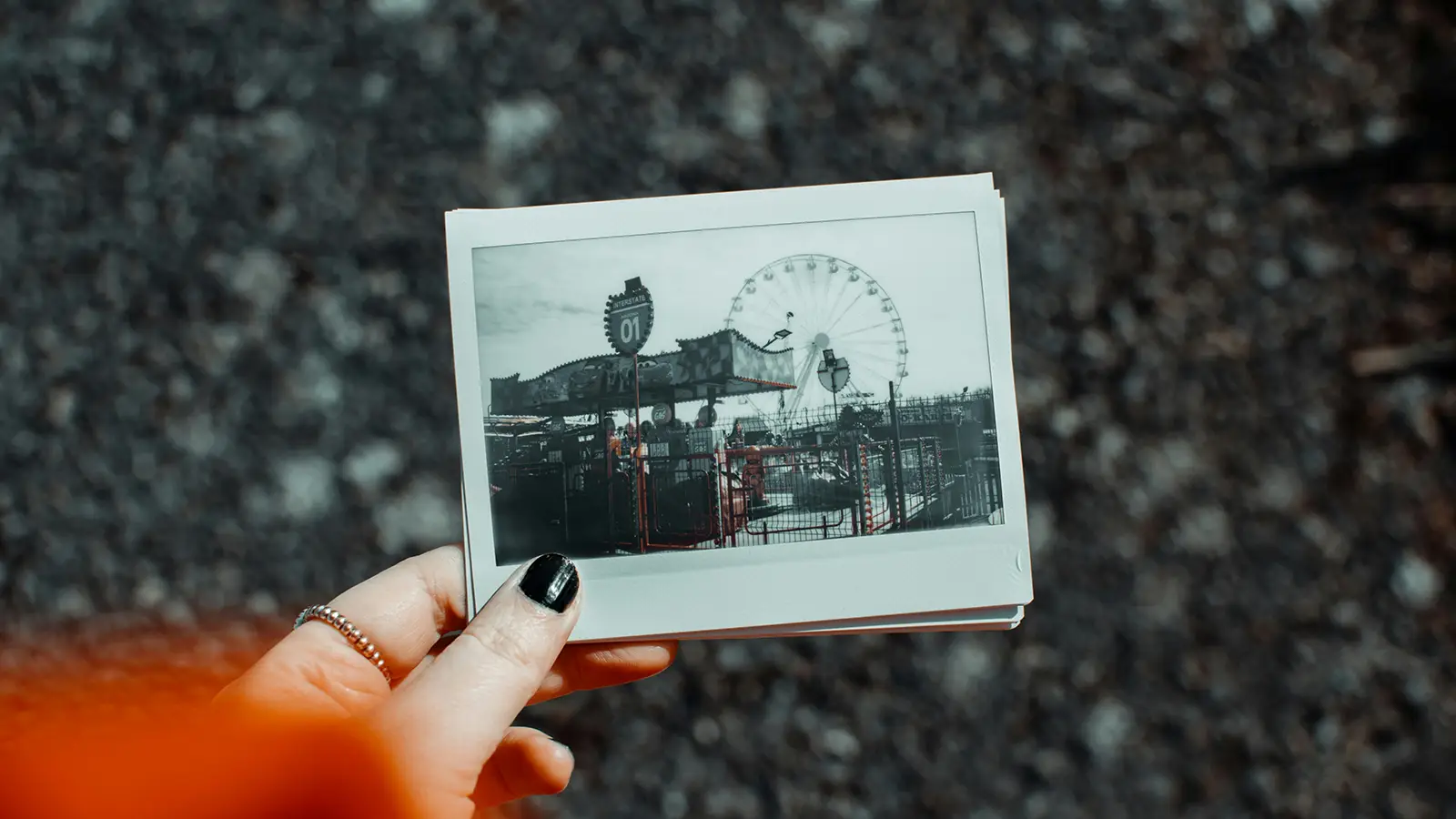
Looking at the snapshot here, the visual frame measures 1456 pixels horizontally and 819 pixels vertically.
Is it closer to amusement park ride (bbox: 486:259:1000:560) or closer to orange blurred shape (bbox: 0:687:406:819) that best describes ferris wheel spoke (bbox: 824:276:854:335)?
amusement park ride (bbox: 486:259:1000:560)

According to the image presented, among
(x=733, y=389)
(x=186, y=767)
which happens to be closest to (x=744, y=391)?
(x=733, y=389)

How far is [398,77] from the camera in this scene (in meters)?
0.66

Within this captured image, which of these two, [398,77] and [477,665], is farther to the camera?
[398,77]

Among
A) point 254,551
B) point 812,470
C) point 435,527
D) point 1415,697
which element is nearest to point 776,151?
point 812,470

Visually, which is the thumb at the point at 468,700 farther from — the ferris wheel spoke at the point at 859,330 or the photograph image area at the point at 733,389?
the ferris wheel spoke at the point at 859,330

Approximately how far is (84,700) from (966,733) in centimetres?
65

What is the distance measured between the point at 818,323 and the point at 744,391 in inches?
2.6

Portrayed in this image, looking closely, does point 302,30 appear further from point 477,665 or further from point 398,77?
point 477,665

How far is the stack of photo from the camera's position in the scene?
0.56m

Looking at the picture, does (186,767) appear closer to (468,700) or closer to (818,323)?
(468,700)

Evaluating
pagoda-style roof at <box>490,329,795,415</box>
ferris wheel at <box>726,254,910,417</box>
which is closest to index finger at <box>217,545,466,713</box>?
pagoda-style roof at <box>490,329,795,415</box>

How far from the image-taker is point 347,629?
0.53 meters

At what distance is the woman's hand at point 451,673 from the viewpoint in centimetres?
43

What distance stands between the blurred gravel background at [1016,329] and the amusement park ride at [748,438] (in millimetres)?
103
